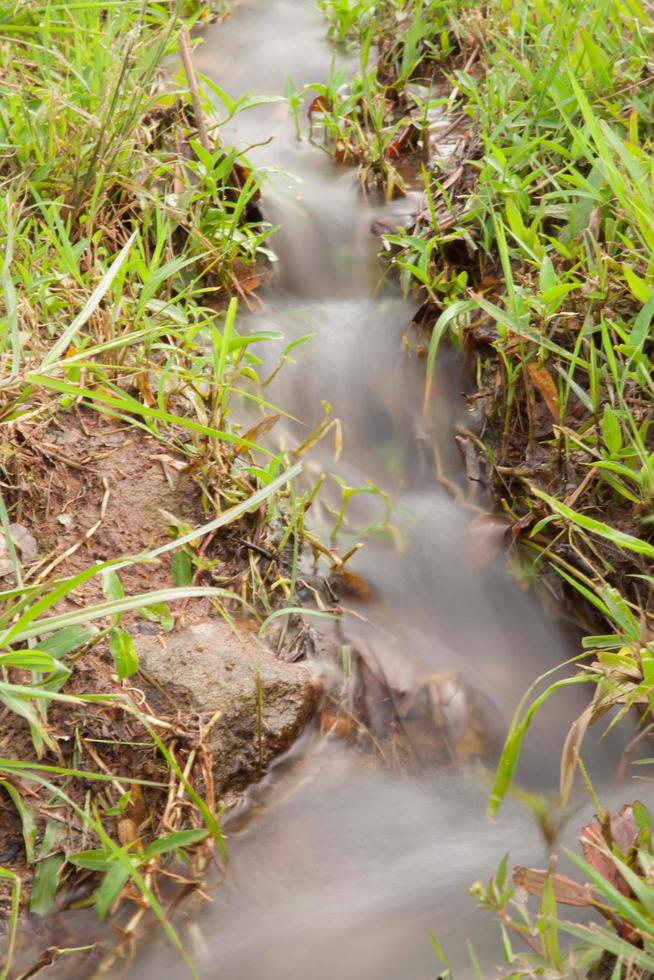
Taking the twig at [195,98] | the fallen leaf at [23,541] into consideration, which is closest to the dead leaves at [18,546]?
the fallen leaf at [23,541]

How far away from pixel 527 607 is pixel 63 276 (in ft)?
4.61

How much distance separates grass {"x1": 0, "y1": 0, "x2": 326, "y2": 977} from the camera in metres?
1.63

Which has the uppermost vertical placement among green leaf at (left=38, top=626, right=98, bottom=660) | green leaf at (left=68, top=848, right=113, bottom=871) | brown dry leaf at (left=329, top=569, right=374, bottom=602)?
green leaf at (left=38, top=626, right=98, bottom=660)

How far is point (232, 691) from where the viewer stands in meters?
1.86

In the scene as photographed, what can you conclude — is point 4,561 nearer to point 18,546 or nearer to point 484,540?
point 18,546

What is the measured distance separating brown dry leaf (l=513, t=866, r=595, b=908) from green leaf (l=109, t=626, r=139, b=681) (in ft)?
2.49

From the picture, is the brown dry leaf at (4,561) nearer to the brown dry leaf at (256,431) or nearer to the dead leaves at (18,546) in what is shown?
the dead leaves at (18,546)

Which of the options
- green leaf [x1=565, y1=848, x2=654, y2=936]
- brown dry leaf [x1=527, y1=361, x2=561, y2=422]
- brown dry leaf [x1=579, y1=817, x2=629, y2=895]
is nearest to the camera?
green leaf [x1=565, y1=848, x2=654, y2=936]

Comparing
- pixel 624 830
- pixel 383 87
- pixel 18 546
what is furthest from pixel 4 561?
pixel 383 87

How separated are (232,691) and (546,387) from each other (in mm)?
1107

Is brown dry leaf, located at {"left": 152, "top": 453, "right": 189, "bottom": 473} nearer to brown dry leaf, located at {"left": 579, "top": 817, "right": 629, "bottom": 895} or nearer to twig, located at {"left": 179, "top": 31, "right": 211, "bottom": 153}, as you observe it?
brown dry leaf, located at {"left": 579, "top": 817, "right": 629, "bottom": 895}

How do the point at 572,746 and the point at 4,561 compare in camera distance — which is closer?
the point at 572,746

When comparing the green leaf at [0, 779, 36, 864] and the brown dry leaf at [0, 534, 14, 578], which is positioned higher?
the brown dry leaf at [0, 534, 14, 578]

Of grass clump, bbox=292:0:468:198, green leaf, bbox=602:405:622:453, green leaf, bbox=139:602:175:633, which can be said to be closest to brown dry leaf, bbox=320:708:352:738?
green leaf, bbox=139:602:175:633
